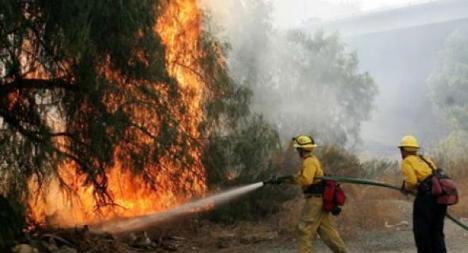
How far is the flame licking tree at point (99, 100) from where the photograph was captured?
27.8 ft

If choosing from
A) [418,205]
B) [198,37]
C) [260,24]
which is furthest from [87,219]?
[260,24]

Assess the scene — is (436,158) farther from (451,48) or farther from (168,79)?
(168,79)

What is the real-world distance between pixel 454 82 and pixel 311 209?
25188mm

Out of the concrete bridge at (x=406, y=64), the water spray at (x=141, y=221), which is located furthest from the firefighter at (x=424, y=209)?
the concrete bridge at (x=406, y=64)

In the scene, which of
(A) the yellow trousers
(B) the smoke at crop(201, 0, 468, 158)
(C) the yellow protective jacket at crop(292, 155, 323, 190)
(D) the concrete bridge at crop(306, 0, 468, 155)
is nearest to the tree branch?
(C) the yellow protective jacket at crop(292, 155, 323, 190)

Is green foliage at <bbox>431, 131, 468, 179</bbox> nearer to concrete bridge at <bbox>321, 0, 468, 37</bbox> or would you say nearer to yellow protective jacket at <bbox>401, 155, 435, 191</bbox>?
concrete bridge at <bbox>321, 0, 468, 37</bbox>

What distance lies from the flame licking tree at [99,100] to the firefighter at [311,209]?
2352 millimetres

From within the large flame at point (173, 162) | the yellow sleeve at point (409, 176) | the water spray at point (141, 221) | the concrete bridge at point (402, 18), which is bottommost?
the water spray at point (141, 221)

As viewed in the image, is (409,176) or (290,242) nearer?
(409,176)

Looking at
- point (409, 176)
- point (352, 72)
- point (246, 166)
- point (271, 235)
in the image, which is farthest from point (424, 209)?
point (352, 72)

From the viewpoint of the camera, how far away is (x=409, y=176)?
782cm

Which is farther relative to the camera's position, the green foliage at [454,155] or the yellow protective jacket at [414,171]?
the green foliage at [454,155]

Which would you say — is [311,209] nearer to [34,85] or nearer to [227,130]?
[227,130]

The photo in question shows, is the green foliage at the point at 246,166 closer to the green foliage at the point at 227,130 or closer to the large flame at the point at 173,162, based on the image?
the green foliage at the point at 227,130
